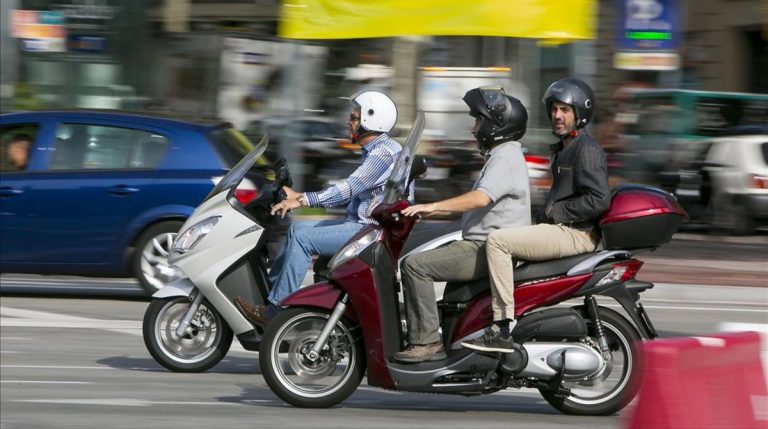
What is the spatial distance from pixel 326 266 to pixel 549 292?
147 centimetres

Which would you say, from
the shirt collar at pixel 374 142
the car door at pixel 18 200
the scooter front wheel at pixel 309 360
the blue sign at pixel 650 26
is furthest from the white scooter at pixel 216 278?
the blue sign at pixel 650 26

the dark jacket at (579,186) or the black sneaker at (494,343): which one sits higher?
the dark jacket at (579,186)

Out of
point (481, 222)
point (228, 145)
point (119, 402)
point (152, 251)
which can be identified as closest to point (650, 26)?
point (228, 145)

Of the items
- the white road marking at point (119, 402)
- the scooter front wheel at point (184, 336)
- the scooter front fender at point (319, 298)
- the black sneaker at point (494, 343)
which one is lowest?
the white road marking at point (119, 402)

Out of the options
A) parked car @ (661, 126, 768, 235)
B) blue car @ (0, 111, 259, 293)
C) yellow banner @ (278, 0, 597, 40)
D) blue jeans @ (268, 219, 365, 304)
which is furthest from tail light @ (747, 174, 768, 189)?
blue jeans @ (268, 219, 365, 304)

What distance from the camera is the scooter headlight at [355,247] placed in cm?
758

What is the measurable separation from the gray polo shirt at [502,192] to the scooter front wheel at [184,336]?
193cm

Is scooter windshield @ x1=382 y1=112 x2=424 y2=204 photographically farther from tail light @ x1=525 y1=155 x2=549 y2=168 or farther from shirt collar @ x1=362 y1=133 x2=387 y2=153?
tail light @ x1=525 y1=155 x2=549 y2=168

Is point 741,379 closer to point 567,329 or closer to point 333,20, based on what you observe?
point 567,329

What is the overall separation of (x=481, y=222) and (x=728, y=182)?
504 inches

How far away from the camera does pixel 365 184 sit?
834 centimetres

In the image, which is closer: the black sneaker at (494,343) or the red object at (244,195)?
the black sneaker at (494,343)

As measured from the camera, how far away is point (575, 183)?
7441 millimetres

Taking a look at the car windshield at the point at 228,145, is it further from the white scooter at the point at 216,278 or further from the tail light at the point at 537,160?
the tail light at the point at 537,160
